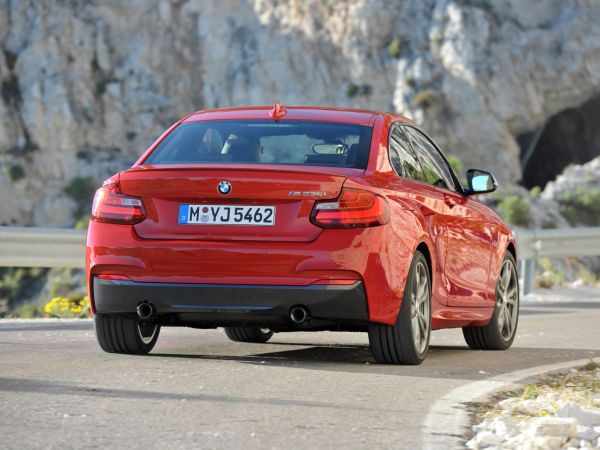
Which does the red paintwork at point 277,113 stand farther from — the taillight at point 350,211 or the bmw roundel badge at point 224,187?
the taillight at point 350,211

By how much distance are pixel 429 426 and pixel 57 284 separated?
200 feet

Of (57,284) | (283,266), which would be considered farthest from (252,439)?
(57,284)

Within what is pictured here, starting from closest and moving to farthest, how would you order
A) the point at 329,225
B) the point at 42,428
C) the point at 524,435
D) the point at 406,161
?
the point at 524,435 < the point at 42,428 < the point at 329,225 < the point at 406,161

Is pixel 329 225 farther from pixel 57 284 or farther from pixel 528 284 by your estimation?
pixel 57 284

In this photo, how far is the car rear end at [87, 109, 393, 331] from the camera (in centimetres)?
795

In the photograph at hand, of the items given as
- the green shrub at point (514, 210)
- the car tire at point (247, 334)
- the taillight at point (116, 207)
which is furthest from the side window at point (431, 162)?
the green shrub at point (514, 210)

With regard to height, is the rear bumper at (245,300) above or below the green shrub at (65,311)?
above

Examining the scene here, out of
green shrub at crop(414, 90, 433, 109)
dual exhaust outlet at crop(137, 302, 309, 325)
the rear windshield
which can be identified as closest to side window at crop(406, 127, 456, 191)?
the rear windshield

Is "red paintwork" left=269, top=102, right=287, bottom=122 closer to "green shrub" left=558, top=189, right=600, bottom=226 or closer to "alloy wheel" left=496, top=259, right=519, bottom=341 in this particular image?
"alloy wheel" left=496, top=259, right=519, bottom=341

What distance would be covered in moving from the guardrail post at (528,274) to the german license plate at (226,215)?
1135 cm

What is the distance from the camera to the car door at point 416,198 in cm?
848

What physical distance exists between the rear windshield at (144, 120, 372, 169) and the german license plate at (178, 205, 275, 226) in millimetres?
517

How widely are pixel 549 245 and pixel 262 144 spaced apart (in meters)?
11.1

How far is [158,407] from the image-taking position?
657 centimetres
